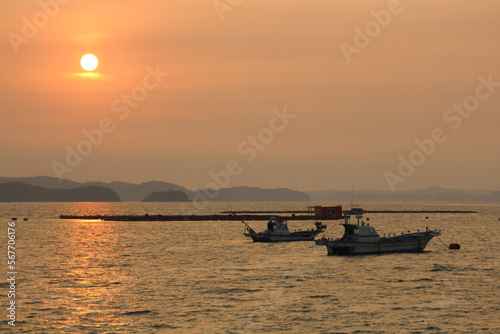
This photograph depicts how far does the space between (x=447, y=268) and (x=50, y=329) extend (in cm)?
5026

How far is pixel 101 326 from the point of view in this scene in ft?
148

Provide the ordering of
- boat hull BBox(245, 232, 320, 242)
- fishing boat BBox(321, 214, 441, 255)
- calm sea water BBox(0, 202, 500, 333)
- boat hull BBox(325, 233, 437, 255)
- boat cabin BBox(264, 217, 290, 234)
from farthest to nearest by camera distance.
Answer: boat cabin BBox(264, 217, 290, 234)
boat hull BBox(245, 232, 320, 242)
boat hull BBox(325, 233, 437, 255)
fishing boat BBox(321, 214, 441, 255)
calm sea water BBox(0, 202, 500, 333)

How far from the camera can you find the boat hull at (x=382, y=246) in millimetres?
90500

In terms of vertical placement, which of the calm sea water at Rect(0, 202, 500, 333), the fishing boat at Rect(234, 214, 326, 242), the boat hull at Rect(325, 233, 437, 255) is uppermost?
the fishing boat at Rect(234, 214, 326, 242)

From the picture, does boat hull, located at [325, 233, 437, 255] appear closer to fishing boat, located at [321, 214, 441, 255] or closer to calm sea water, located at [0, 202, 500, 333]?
fishing boat, located at [321, 214, 441, 255]

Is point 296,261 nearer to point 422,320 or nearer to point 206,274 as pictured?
point 206,274

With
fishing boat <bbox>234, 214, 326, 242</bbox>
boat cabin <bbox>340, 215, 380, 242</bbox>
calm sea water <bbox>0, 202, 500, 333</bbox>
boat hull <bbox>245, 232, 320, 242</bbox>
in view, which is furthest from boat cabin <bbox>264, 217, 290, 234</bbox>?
boat cabin <bbox>340, 215, 380, 242</bbox>

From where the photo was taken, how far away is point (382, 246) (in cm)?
9269

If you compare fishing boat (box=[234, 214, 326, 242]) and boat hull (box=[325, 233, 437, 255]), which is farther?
fishing boat (box=[234, 214, 326, 242])

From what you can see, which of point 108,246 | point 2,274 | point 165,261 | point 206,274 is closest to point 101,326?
point 206,274

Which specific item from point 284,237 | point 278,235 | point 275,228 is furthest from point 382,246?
point 275,228

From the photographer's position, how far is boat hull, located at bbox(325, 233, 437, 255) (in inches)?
3563

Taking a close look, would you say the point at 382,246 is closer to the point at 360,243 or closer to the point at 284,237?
the point at 360,243

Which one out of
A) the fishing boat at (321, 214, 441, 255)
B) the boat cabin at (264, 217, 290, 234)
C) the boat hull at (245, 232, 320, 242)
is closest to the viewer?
the fishing boat at (321, 214, 441, 255)
